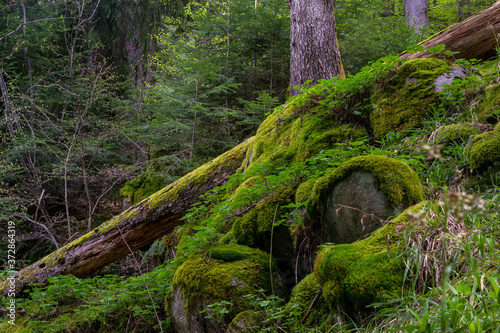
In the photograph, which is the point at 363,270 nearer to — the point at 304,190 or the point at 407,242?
the point at 407,242

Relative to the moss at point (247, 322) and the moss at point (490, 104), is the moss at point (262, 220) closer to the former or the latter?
the moss at point (247, 322)

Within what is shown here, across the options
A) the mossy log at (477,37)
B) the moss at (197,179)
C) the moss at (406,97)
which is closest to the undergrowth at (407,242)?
the moss at (406,97)

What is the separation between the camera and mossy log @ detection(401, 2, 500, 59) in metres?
4.15

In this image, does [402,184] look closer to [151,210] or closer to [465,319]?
[465,319]

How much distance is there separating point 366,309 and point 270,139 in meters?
3.11

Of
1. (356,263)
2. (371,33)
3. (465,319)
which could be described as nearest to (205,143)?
(371,33)

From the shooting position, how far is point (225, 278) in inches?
103

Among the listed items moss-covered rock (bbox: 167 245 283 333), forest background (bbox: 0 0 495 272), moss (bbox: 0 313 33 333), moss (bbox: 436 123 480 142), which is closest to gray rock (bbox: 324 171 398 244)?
moss-covered rock (bbox: 167 245 283 333)

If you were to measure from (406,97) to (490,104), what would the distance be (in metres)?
0.83

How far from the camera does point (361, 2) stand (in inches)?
345

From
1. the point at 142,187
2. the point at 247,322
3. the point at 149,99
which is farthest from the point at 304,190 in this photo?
the point at 149,99

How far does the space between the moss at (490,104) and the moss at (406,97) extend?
46 centimetres

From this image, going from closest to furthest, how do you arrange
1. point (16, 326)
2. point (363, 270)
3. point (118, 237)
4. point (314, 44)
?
point (363, 270)
point (16, 326)
point (118, 237)
point (314, 44)

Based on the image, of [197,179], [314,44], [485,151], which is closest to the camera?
[485,151]
